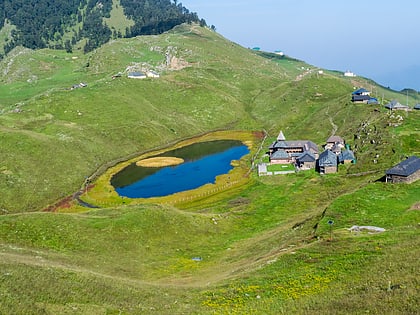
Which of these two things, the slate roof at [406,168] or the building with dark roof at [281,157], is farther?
the building with dark roof at [281,157]

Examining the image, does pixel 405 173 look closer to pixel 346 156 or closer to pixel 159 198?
pixel 346 156

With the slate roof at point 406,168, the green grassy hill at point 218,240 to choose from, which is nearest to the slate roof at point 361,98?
the green grassy hill at point 218,240

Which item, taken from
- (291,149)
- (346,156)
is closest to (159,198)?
(291,149)

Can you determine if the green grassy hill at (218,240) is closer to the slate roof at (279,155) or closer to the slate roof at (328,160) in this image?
the slate roof at (328,160)

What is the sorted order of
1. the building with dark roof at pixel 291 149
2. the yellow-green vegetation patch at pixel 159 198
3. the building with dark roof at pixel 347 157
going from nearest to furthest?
the yellow-green vegetation patch at pixel 159 198 → the building with dark roof at pixel 347 157 → the building with dark roof at pixel 291 149

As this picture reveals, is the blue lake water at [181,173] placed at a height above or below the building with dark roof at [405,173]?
below

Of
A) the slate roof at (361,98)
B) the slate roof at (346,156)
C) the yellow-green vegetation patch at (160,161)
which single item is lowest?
the yellow-green vegetation patch at (160,161)

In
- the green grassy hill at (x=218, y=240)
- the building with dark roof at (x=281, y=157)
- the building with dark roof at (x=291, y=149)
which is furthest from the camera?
the building with dark roof at (x=281, y=157)

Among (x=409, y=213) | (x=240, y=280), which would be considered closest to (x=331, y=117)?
(x=409, y=213)

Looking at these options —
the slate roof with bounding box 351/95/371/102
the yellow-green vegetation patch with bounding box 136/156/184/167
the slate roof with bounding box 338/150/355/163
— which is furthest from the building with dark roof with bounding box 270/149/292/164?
the slate roof with bounding box 351/95/371/102
